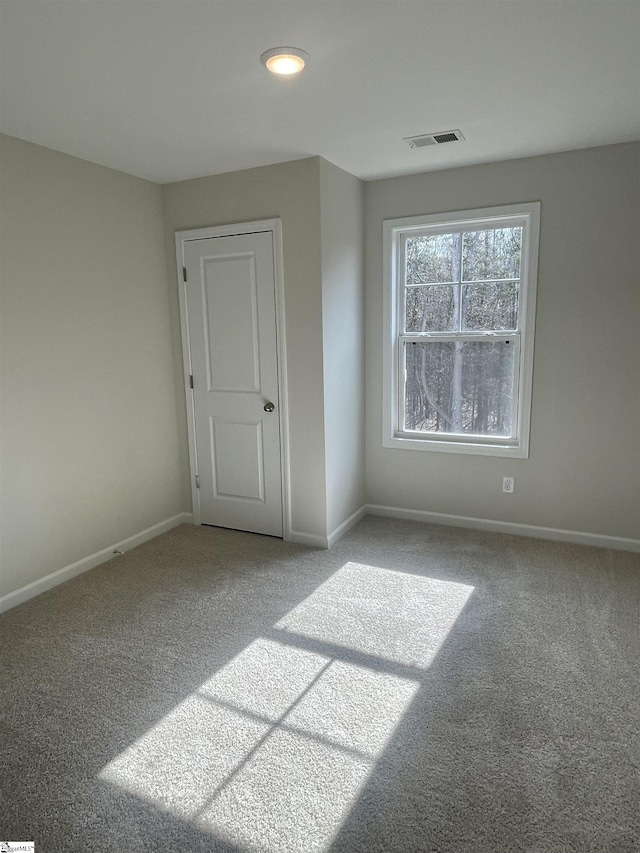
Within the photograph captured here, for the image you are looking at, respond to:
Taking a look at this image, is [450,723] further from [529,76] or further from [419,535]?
[529,76]

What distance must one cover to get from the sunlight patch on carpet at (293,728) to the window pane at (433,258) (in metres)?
2.16

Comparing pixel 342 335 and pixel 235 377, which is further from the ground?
pixel 342 335

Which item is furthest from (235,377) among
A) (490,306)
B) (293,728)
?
(293,728)

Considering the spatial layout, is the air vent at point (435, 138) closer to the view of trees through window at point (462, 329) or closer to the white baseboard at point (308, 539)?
the view of trees through window at point (462, 329)

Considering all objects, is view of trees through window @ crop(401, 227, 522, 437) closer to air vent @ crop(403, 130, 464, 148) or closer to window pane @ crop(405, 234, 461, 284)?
window pane @ crop(405, 234, 461, 284)

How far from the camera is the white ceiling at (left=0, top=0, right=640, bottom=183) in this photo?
5.84ft

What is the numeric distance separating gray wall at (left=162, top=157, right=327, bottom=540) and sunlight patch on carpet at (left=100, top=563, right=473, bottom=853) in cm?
92

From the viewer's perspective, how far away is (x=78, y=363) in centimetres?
328

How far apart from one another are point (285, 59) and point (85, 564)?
2.93 m

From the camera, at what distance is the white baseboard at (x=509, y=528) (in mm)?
3510

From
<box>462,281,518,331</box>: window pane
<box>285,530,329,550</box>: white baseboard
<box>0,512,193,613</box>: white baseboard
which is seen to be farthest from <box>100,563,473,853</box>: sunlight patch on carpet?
<box>462,281,518,331</box>: window pane

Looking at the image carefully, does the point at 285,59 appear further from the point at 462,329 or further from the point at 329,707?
the point at 329,707

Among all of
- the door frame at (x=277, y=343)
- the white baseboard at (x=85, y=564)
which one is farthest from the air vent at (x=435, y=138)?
Answer: the white baseboard at (x=85, y=564)

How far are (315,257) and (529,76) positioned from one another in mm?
1471
